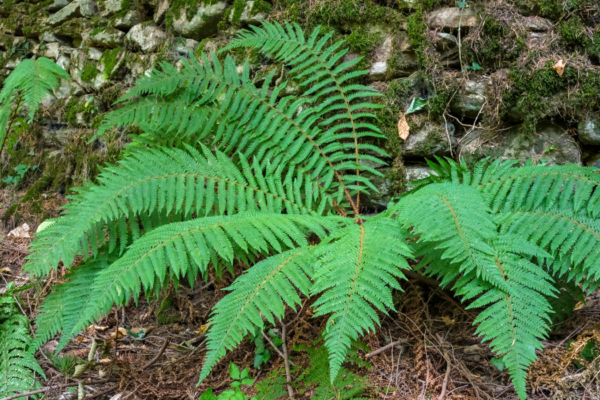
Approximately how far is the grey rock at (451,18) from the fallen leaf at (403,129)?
1.92 ft

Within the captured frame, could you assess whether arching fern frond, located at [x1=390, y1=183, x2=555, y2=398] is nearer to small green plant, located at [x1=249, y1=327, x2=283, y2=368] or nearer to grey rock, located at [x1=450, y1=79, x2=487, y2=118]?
small green plant, located at [x1=249, y1=327, x2=283, y2=368]

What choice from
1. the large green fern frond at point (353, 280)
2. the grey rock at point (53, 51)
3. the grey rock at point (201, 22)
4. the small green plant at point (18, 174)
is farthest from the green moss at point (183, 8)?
the large green fern frond at point (353, 280)

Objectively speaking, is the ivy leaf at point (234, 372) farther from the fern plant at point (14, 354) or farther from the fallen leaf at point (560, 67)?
the fallen leaf at point (560, 67)

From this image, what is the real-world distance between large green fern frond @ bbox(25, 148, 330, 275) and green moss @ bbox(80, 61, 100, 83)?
193cm

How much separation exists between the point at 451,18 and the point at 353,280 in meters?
1.85

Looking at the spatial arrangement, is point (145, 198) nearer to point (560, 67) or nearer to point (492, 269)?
point (492, 269)

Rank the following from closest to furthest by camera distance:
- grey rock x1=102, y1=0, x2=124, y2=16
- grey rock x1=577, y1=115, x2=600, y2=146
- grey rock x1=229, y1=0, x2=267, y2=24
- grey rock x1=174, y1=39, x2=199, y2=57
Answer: grey rock x1=577, y1=115, x2=600, y2=146, grey rock x1=229, y1=0, x2=267, y2=24, grey rock x1=174, y1=39, x2=199, y2=57, grey rock x1=102, y1=0, x2=124, y2=16

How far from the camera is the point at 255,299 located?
1395 millimetres

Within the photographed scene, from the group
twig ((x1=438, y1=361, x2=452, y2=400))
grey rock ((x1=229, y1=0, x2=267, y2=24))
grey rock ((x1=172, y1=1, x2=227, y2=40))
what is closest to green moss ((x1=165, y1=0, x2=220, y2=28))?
grey rock ((x1=172, y1=1, x2=227, y2=40))

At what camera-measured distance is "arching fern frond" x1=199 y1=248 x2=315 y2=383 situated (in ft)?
4.27

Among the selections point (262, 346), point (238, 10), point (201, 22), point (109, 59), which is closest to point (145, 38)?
point (109, 59)

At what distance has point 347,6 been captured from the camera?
2545mm

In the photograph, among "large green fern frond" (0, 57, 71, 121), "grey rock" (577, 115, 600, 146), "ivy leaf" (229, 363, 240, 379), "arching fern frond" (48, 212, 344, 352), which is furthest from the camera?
"large green fern frond" (0, 57, 71, 121)

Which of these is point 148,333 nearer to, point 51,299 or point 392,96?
point 51,299
